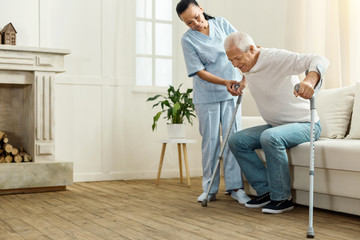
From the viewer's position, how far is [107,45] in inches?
172

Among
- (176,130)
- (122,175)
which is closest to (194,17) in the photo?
(176,130)

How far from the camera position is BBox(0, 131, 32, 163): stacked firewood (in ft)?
12.1

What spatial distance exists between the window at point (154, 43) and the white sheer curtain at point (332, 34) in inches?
43.1

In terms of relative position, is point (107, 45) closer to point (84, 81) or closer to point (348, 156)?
point (84, 81)

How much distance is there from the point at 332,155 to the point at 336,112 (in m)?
0.67

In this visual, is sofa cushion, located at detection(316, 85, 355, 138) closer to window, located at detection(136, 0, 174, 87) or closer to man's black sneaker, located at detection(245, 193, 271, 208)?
man's black sneaker, located at detection(245, 193, 271, 208)

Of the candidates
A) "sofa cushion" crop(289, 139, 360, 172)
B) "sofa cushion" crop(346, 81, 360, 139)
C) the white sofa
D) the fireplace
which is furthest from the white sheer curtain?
the fireplace

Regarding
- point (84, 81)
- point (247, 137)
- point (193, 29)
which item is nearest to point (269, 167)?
point (247, 137)

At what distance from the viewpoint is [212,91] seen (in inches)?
122

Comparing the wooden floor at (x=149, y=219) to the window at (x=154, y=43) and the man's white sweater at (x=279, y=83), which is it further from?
the window at (x=154, y=43)

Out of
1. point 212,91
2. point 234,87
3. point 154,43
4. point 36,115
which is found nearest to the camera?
point 234,87

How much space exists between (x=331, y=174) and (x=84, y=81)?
2379mm

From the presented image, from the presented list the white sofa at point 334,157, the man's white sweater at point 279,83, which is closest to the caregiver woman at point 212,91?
the white sofa at point 334,157

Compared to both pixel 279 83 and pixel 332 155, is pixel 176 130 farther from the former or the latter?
pixel 332 155
